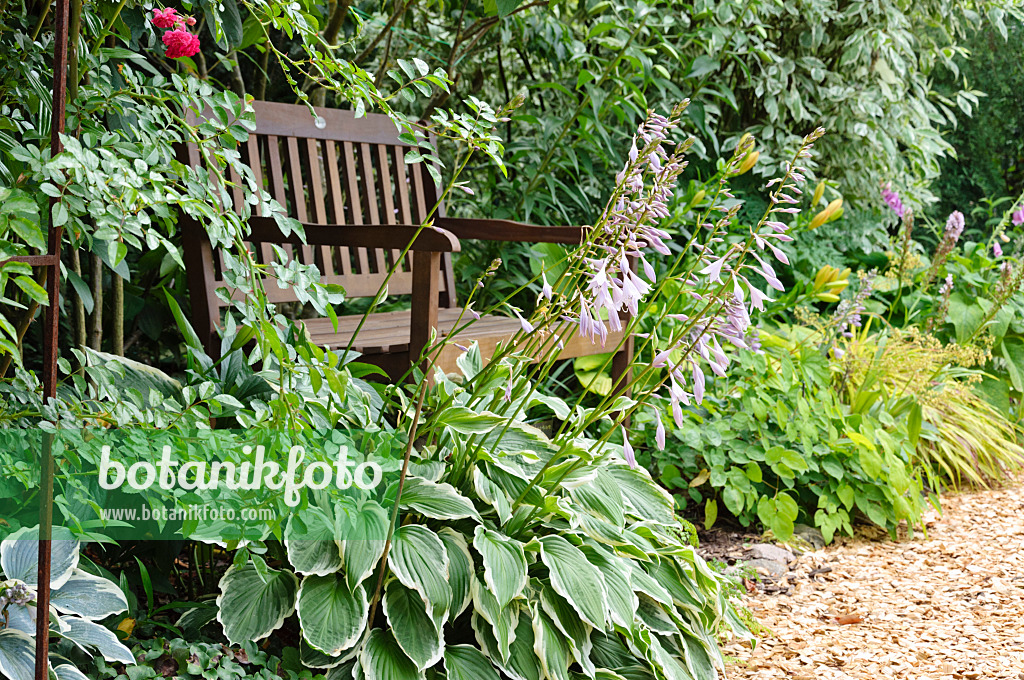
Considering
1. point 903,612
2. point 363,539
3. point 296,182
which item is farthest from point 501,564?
point 296,182

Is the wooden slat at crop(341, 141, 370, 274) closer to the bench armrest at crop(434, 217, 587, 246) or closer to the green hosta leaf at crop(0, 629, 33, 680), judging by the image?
the bench armrest at crop(434, 217, 587, 246)

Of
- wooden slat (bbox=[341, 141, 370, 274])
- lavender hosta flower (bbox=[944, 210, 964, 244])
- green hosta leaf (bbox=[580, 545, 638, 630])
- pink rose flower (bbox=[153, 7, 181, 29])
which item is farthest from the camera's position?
lavender hosta flower (bbox=[944, 210, 964, 244])

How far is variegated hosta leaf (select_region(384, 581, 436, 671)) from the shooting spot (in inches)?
57.3

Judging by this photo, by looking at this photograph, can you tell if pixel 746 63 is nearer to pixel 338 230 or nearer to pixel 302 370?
pixel 338 230

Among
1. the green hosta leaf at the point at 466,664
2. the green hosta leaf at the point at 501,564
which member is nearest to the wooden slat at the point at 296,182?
the green hosta leaf at the point at 501,564

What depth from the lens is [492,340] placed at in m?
2.26

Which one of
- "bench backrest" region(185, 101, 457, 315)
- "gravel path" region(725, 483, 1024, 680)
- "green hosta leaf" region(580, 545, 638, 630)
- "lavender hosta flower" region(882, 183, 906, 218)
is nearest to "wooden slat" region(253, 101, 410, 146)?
"bench backrest" region(185, 101, 457, 315)

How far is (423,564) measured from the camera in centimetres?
151

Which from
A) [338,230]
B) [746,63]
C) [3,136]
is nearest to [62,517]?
[3,136]

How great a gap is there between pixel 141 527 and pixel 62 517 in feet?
0.44

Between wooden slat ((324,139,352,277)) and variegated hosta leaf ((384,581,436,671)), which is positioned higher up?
wooden slat ((324,139,352,277))

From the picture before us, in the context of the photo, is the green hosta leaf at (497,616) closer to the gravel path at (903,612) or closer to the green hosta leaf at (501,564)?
the green hosta leaf at (501,564)

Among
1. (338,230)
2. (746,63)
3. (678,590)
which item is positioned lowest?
(678,590)

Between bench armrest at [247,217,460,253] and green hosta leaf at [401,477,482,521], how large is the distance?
481mm
